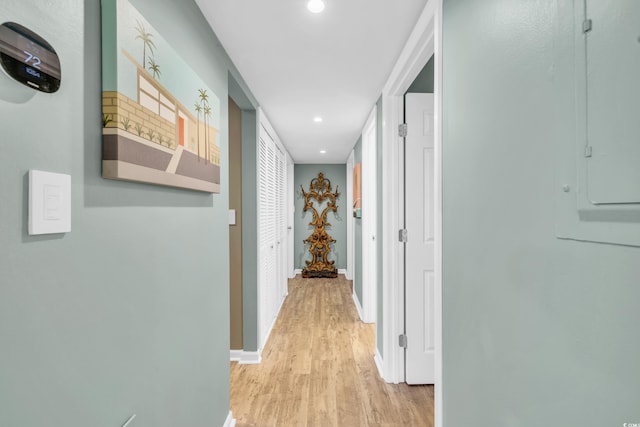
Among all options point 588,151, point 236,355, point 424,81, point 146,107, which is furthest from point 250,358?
point 588,151

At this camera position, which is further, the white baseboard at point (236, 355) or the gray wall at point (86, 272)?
the white baseboard at point (236, 355)

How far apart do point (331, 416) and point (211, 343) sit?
3.16 ft

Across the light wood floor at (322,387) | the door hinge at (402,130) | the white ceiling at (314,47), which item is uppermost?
the white ceiling at (314,47)

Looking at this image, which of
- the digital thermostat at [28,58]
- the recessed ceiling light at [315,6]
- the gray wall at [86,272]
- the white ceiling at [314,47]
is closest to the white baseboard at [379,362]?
the gray wall at [86,272]

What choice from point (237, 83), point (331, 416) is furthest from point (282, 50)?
point (331, 416)

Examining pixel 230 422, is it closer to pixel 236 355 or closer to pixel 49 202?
pixel 236 355

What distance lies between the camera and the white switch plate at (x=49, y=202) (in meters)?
0.64

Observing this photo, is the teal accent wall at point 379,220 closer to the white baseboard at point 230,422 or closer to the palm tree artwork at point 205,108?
the white baseboard at point 230,422

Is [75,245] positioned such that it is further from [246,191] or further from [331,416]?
[246,191]

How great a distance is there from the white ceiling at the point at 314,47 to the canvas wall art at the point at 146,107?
0.51 meters

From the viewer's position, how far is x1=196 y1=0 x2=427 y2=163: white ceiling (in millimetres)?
1571

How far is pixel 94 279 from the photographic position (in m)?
0.83

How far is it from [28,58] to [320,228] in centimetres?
615

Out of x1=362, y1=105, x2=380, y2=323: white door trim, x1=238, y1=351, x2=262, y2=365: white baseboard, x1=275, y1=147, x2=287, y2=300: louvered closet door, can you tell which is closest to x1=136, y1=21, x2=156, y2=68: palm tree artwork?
x1=238, y1=351, x2=262, y2=365: white baseboard
